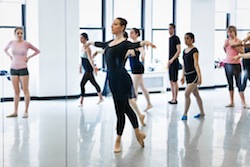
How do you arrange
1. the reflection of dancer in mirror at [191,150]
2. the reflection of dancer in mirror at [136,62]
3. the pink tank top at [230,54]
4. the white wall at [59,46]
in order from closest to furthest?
1. the reflection of dancer in mirror at [191,150]
2. the reflection of dancer in mirror at [136,62]
3. the white wall at [59,46]
4. the pink tank top at [230,54]

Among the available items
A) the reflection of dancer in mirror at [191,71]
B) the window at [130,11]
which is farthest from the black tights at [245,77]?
the window at [130,11]

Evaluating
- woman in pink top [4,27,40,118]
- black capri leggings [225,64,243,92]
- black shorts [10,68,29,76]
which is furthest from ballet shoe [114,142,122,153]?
black capri leggings [225,64,243,92]

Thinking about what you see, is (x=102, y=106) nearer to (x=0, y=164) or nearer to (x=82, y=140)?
(x=82, y=140)

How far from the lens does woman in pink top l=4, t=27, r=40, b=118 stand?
3.64 metres

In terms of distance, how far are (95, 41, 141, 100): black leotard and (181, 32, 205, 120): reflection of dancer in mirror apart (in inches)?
48.7

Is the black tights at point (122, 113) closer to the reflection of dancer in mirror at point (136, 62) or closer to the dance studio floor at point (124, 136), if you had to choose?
the dance studio floor at point (124, 136)

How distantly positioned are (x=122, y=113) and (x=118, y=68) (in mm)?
501

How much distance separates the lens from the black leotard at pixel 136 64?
12.6 ft

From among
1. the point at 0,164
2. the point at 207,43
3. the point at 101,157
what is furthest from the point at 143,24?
the point at 0,164

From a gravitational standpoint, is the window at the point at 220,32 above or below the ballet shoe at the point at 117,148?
above

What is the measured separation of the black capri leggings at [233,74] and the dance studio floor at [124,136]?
0.36 ft

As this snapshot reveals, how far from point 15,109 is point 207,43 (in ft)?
8.12

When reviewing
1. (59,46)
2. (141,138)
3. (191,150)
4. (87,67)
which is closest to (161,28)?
(87,67)

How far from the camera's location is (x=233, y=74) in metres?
4.56
